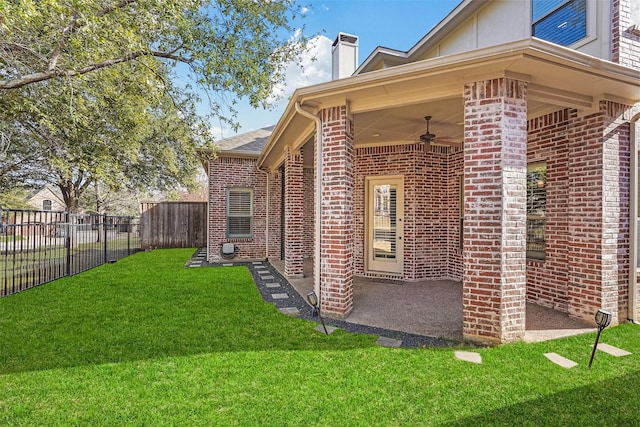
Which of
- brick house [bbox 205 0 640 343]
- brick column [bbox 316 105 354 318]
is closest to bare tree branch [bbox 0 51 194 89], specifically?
brick house [bbox 205 0 640 343]

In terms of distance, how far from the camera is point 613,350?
131 inches

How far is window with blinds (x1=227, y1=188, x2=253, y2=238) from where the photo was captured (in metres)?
9.91

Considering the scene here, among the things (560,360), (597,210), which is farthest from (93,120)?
(597,210)

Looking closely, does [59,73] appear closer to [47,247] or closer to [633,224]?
[47,247]

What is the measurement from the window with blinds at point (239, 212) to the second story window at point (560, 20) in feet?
26.1

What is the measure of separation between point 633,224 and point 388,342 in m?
3.56

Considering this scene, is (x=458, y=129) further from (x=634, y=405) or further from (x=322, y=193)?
(x=634, y=405)

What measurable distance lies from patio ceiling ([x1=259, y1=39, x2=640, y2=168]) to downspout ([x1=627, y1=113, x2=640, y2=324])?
536 mm

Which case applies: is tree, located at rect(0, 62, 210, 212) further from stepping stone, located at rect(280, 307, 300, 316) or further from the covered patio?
the covered patio

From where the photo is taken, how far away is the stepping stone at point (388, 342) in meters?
3.47

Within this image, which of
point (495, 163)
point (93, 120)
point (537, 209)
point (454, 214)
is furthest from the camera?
point (93, 120)

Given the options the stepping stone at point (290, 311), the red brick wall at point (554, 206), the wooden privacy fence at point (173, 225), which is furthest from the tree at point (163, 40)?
the wooden privacy fence at point (173, 225)

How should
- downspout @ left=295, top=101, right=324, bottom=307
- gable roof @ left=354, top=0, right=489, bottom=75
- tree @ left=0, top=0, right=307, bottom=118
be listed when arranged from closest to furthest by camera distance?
tree @ left=0, top=0, right=307, bottom=118 < downspout @ left=295, top=101, right=324, bottom=307 < gable roof @ left=354, top=0, right=489, bottom=75

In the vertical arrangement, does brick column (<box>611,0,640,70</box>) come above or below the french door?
above
